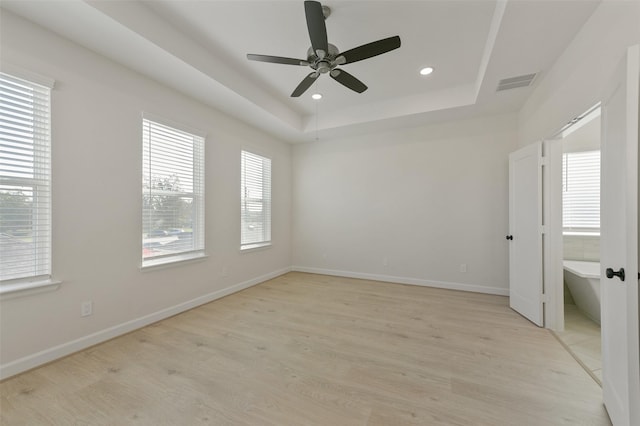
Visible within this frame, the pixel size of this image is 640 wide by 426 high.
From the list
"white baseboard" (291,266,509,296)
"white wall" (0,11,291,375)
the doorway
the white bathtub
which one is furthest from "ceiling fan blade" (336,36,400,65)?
"white baseboard" (291,266,509,296)

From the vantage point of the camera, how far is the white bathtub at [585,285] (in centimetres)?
282

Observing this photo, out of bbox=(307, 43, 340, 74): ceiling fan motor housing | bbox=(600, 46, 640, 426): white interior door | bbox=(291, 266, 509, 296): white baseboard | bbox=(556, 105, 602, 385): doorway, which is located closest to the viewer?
bbox=(600, 46, 640, 426): white interior door

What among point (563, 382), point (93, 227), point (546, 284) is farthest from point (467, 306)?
point (93, 227)

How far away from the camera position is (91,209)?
2393 millimetres

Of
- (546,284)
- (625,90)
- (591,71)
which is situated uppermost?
(591,71)

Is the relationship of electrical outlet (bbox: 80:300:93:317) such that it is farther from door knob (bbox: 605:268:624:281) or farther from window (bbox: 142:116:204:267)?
door knob (bbox: 605:268:624:281)

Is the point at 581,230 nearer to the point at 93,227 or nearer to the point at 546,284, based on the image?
the point at 546,284

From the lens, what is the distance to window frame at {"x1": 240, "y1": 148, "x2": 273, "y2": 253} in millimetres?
4293

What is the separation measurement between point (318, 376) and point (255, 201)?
3.30 meters

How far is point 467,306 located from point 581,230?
7.42 feet

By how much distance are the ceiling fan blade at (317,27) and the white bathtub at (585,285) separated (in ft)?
12.4

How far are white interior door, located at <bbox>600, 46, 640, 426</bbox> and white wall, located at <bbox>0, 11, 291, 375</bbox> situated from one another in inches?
152

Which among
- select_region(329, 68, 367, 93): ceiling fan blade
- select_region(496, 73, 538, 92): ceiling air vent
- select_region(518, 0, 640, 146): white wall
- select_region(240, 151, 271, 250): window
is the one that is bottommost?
select_region(240, 151, 271, 250): window

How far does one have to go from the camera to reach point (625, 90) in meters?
1.28
